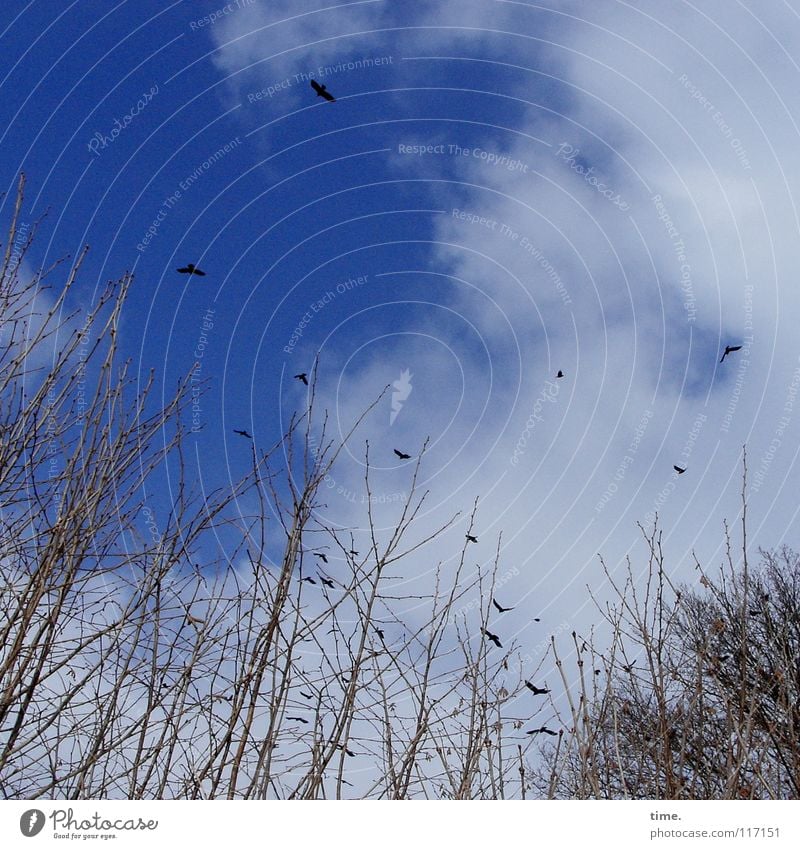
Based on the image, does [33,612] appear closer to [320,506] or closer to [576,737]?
[320,506]

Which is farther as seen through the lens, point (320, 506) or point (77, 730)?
point (320, 506)

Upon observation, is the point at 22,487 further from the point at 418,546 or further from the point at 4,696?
the point at 418,546

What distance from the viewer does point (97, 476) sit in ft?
16.5

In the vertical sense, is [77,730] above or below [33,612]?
below
